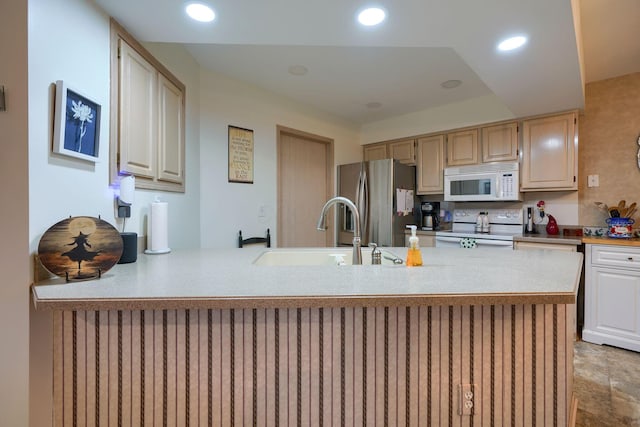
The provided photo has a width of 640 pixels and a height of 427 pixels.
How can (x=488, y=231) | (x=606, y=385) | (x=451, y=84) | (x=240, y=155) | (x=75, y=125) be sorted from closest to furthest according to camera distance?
1. (x=75, y=125)
2. (x=606, y=385)
3. (x=240, y=155)
4. (x=451, y=84)
5. (x=488, y=231)

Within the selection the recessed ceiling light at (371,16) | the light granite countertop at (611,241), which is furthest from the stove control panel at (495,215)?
the recessed ceiling light at (371,16)

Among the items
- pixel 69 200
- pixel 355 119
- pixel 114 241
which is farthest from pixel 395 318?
pixel 355 119

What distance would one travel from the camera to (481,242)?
2.89 metres

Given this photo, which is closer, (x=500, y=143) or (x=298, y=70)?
(x=298, y=70)

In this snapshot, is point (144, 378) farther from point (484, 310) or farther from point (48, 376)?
point (484, 310)

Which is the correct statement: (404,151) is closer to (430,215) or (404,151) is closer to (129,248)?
(430,215)

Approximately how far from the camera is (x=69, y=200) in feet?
3.67

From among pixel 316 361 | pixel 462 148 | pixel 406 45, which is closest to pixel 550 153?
pixel 462 148

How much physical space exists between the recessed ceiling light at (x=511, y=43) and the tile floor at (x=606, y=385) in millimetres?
2037

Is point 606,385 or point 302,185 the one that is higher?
point 302,185

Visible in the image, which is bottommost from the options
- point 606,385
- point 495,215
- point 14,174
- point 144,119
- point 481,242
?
point 606,385

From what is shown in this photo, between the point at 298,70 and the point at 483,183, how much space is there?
7.12 feet

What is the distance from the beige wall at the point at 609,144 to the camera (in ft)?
8.50

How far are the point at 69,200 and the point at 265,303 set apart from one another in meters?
0.91
